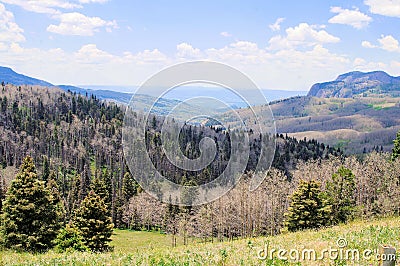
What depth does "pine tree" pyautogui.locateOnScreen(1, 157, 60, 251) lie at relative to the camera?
146ft

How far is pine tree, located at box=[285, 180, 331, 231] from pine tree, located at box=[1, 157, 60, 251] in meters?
32.9

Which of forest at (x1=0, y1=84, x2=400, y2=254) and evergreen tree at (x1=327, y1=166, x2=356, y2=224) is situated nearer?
forest at (x1=0, y1=84, x2=400, y2=254)

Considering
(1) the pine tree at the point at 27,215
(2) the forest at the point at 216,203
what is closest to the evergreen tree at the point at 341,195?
(2) the forest at the point at 216,203

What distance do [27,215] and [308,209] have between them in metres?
38.1

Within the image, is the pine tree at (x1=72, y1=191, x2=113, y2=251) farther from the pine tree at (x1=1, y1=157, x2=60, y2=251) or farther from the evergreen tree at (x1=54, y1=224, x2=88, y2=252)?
the evergreen tree at (x1=54, y1=224, x2=88, y2=252)

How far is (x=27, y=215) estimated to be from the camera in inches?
1797

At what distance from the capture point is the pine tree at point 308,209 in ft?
178

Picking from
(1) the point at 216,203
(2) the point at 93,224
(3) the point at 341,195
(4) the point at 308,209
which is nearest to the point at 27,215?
(2) the point at 93,224

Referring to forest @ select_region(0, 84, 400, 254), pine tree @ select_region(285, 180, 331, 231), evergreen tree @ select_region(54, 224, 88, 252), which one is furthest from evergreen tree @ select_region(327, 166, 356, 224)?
evergreen tree @ select_region(54, 224, 88, 252)

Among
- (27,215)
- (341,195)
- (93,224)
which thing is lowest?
(93,224)

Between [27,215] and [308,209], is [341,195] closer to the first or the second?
[308,209]

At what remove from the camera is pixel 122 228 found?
390 feet

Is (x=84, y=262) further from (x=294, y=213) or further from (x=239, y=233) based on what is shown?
(x=239, y=233)

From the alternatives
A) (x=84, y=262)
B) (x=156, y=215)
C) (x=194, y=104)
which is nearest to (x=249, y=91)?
(x=194, y=104)
